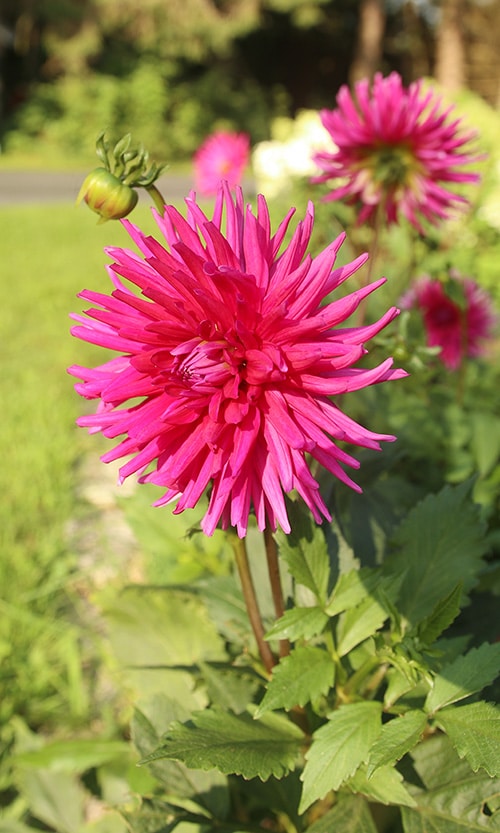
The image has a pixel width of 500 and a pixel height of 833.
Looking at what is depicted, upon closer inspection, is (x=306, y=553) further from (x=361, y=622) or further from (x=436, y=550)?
(x=436, y=550)

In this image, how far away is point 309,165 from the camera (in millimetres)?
4301

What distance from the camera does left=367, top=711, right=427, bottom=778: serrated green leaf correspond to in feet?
2.61

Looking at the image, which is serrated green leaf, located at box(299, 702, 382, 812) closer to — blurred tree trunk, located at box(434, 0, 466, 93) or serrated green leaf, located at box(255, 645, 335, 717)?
serrated green leaf, located at box(255, 645, 335, 717)

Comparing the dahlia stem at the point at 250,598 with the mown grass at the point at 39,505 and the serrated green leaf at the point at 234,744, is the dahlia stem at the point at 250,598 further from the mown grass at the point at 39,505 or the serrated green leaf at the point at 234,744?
the mown grass at the point at 39,505

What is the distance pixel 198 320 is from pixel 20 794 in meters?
1.29

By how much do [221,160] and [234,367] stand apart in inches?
108

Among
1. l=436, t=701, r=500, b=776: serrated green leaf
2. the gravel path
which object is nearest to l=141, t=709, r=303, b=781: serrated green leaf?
l=436, t=701, r=500, b=776: serrated green leaf

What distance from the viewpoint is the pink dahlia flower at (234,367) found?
2.54 feet

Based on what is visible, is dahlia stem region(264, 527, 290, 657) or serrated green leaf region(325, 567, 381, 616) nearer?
dahlia stem region(264, 527, 290, 657)

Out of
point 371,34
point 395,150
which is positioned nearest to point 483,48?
point 371,34

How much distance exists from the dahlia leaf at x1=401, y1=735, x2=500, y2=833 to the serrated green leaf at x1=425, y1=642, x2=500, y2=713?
16 cm

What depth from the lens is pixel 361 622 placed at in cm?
100

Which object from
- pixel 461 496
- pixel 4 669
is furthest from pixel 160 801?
pixel 4 669

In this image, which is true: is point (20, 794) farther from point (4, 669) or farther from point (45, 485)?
point (45, 485)
